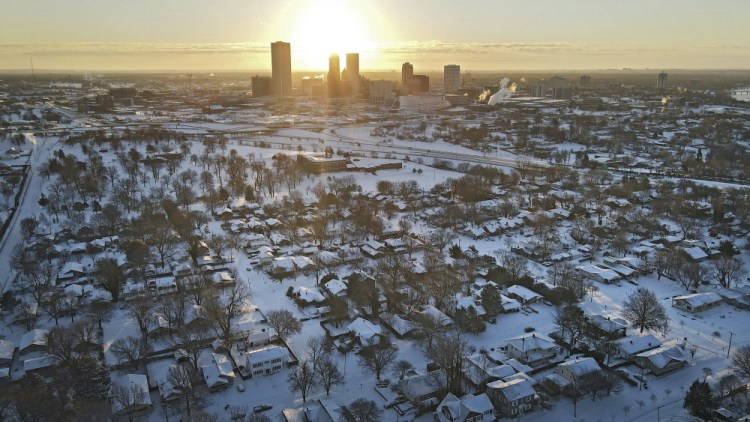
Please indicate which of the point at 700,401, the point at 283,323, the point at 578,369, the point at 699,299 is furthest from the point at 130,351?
the point at 699,299

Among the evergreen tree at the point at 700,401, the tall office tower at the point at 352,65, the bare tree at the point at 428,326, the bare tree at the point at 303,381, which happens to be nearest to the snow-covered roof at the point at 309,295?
the bare tree at the point at 428,326

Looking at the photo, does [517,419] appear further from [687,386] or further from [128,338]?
[128,338]

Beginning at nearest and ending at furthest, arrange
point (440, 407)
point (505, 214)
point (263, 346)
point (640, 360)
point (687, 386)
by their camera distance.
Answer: point (440, 407)
point (687, 386)
point (640, 360)
point (263, 346)
point (505, 214)

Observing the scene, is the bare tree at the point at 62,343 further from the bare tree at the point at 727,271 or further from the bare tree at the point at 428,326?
the bare tree at the point at 727,271

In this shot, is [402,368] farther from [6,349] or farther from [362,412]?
[6,349]

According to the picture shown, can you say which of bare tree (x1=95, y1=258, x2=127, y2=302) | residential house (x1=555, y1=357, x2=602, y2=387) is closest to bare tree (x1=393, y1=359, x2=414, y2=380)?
residential house (x1=555, y1=357, x2=602, y2=387)

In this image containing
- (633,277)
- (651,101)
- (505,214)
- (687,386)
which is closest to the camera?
(687,386)

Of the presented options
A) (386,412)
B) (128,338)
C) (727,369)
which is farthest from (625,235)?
(128,338)
